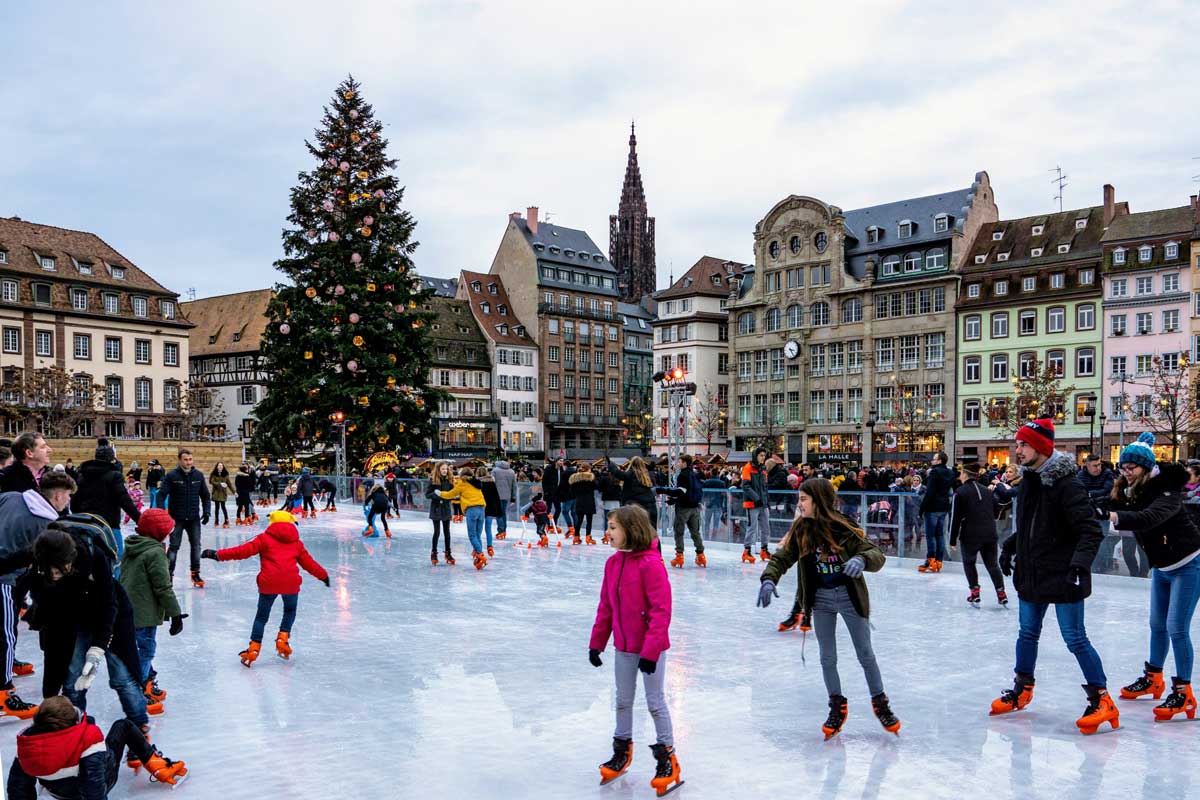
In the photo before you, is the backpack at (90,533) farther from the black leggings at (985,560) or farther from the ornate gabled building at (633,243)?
the ornate gabled building at (633,243)

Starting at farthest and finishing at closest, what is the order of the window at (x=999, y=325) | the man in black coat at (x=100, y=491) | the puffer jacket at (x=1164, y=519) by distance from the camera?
the window at (x=999, y=325) → the man in black coat at (x=100, y=491) → the puffer jacket at (x=1164, y=519)

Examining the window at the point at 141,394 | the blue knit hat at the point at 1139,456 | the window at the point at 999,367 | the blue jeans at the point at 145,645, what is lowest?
the blue jeans at the point at 145,645

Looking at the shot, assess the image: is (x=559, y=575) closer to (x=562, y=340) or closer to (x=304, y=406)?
(x=304, y=406)

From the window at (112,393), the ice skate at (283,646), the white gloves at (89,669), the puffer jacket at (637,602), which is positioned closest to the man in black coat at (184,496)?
the ice skate at (283,646)

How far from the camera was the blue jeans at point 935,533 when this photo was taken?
588 inches

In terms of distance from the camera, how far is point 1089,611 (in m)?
11.0

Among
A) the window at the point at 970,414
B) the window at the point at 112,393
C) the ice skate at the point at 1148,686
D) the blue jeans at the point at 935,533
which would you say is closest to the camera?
the ice skate at the point at 1148,686

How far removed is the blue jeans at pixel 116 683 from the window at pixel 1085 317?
55.8m

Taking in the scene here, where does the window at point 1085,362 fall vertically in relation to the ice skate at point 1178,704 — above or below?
above

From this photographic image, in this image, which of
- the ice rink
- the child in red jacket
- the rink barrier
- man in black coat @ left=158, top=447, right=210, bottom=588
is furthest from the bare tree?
the child in red jacket

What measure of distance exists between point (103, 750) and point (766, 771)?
3.22 meters

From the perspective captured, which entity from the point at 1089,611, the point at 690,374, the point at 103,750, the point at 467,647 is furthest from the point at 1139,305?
the point at 103,750

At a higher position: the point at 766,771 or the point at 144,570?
the point at 144,570

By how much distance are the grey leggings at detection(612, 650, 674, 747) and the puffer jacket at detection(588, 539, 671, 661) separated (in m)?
0.08
